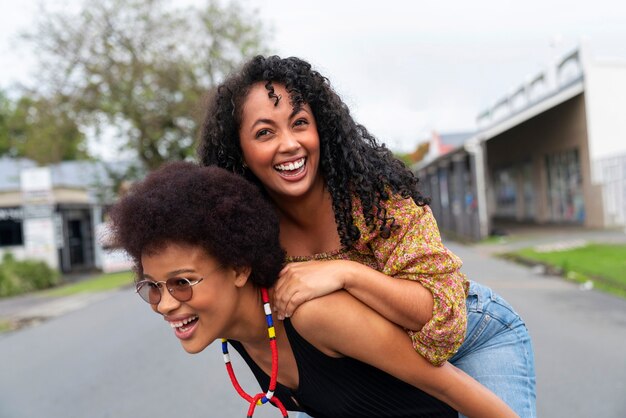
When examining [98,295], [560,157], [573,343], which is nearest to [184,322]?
[573,343]

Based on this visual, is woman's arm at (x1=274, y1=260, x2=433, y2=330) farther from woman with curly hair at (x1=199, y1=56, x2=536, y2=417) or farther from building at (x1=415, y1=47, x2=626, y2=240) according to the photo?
building at (x1=415, y1=47, x2=626, y2=240)

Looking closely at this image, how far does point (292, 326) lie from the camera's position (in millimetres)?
1901

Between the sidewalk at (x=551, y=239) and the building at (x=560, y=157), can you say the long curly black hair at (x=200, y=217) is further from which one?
the building at (x=560, y=157)

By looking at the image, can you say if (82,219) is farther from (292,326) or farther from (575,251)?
(292,326)

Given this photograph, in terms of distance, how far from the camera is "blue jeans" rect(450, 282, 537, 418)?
7.20ft

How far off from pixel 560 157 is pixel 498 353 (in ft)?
72.7

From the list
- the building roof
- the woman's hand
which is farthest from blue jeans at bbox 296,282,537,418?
the building roof

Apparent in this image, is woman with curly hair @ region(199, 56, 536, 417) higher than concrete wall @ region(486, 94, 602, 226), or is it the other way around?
concrete wall @ region(486, 94, 602, 226)

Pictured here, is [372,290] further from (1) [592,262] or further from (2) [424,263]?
(1) [592,262]

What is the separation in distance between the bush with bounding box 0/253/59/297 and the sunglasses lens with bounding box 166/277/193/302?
18.9 m

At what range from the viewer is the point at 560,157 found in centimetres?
2280

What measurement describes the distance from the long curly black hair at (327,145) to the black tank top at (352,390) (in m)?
0.46

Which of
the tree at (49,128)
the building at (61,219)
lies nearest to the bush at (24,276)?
the building at (61,219)

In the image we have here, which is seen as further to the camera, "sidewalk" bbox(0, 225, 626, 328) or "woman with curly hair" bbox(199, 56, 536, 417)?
"sidewalk" bbox(0, 225, 626, 328)
